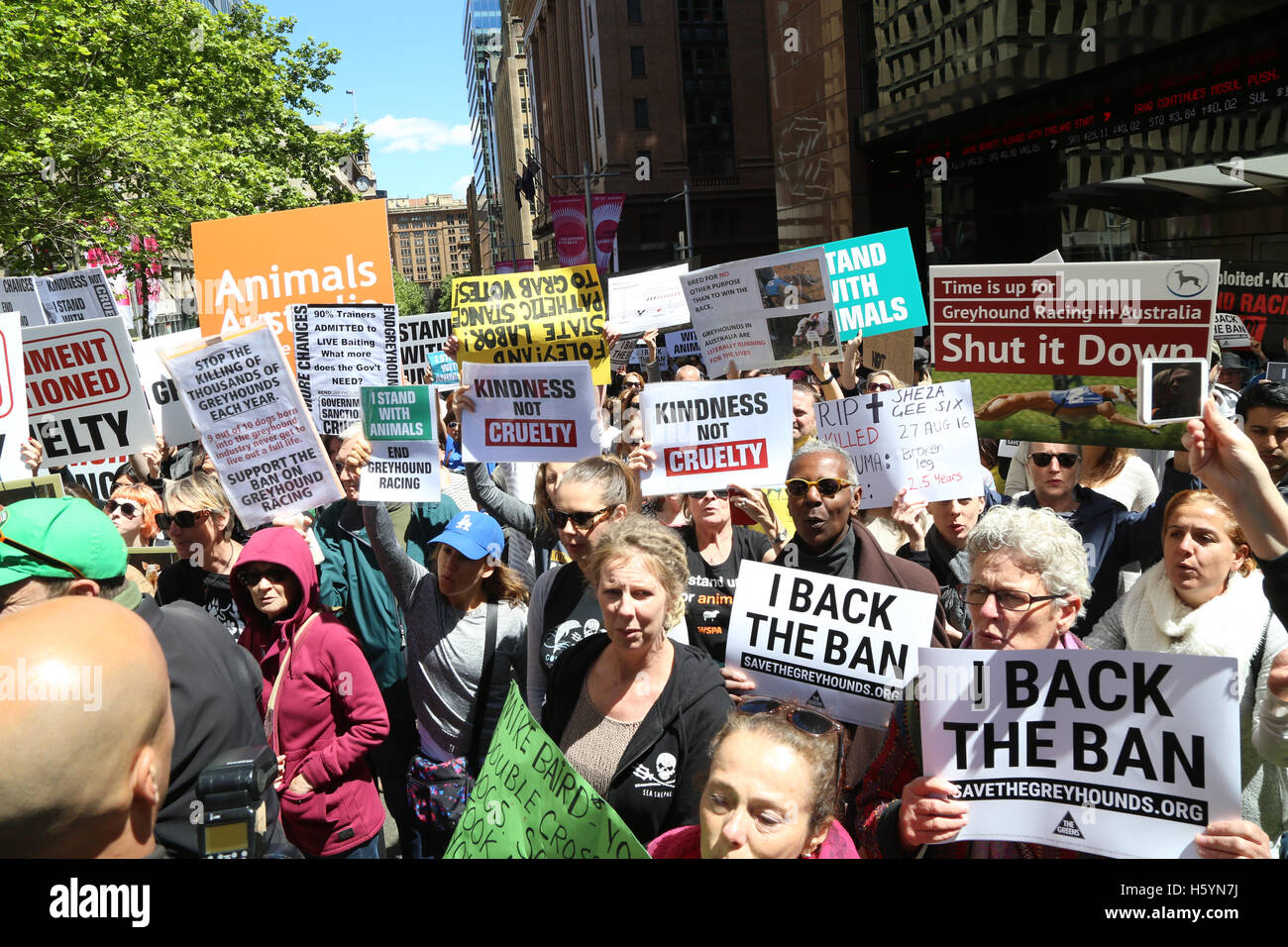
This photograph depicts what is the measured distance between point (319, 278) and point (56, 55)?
1395 cm

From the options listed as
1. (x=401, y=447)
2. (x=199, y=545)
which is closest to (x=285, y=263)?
(x=401, y=447)

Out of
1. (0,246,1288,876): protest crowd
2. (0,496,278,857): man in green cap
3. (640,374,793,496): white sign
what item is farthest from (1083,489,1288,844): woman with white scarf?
(0,496,278,857): man in green cap

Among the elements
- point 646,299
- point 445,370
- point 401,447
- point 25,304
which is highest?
point 25,304

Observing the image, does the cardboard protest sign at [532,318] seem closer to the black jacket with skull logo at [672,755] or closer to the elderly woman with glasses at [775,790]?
the black jacket with skull logo at [672,755]

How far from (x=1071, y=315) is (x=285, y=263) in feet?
14.4

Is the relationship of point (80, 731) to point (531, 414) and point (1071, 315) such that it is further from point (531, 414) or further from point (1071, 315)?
point (531, 414)

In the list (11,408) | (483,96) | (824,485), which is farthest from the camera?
(483,96)

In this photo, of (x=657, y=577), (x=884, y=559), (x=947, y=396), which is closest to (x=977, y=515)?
(x=947, y=396)

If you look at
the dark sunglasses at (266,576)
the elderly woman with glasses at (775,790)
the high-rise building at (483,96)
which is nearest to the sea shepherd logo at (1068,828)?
the elderly woman with glasses at (775,790)

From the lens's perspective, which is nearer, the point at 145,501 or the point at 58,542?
the point at 58,542

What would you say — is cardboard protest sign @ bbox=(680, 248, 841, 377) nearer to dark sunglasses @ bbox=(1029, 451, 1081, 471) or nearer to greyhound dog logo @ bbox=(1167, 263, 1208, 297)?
dark sunglasses @ bbox=(1029, 451, 1081, 471)

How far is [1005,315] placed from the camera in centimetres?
393

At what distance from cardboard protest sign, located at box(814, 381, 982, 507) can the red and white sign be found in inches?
11.7

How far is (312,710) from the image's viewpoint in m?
3.41
